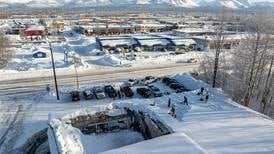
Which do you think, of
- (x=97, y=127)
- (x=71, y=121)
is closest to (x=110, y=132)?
(x=97, y=127)

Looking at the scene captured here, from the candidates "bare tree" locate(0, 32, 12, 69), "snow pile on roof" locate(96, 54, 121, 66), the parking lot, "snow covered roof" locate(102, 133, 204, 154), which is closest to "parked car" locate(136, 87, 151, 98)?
the parking lot

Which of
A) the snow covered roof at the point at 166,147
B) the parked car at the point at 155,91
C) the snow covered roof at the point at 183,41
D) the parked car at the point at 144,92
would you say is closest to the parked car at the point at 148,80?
the parked car at the point at 155,91

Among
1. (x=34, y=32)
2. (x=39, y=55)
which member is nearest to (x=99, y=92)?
(x=39, y=55)

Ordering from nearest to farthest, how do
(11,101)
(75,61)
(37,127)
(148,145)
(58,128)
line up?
(148,145)
(58,128)
(37,127)
(11,101)
(75,61)

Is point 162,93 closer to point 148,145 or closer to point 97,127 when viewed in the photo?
point 97,127

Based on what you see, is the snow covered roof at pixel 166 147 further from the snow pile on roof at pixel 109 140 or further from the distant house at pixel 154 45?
the distant house at pixel 154 45

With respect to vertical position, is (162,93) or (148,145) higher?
(148,145)
